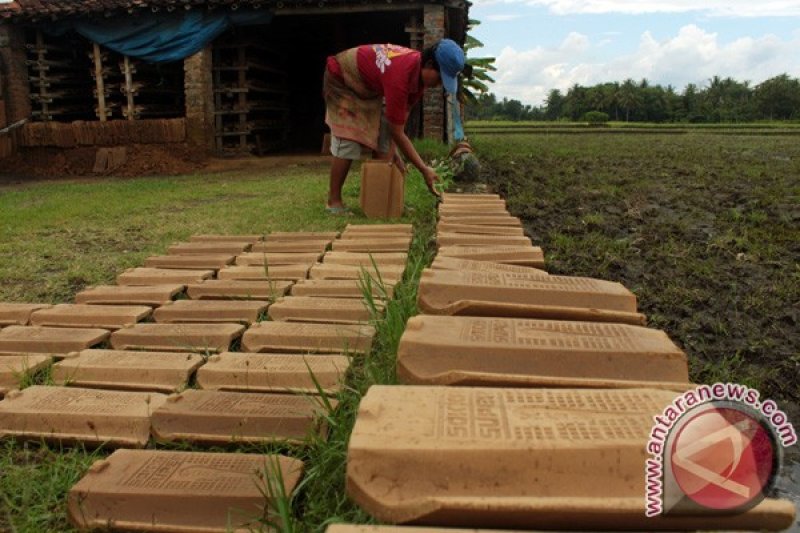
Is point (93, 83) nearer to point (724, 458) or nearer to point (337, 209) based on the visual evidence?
point (337, 209)

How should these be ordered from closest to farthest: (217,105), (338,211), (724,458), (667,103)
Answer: (724,458) < (338,211) < (217,105) < (667,103)

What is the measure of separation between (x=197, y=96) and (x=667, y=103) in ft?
185

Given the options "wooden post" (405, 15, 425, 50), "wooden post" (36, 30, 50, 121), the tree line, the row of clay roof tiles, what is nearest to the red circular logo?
"wooden post" (405, 15, 425, 50)

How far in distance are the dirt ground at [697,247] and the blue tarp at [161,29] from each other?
514cm

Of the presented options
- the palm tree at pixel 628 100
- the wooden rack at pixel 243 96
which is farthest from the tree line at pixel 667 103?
the wooden rack at pixel 243 96

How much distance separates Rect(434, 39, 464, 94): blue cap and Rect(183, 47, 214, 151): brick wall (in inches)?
270

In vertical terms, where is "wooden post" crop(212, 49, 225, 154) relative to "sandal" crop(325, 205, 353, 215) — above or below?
above

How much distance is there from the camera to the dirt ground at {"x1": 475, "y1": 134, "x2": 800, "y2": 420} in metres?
2.12

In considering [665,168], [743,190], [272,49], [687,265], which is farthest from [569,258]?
[272,49]

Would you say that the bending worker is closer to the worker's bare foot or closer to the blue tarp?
the worker's bare foot

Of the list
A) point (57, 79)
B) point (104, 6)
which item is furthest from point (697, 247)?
point (57, 79)

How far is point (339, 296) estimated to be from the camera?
271cm

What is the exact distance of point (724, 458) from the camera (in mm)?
967

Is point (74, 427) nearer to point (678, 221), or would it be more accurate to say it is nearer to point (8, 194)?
point (678, 221)
